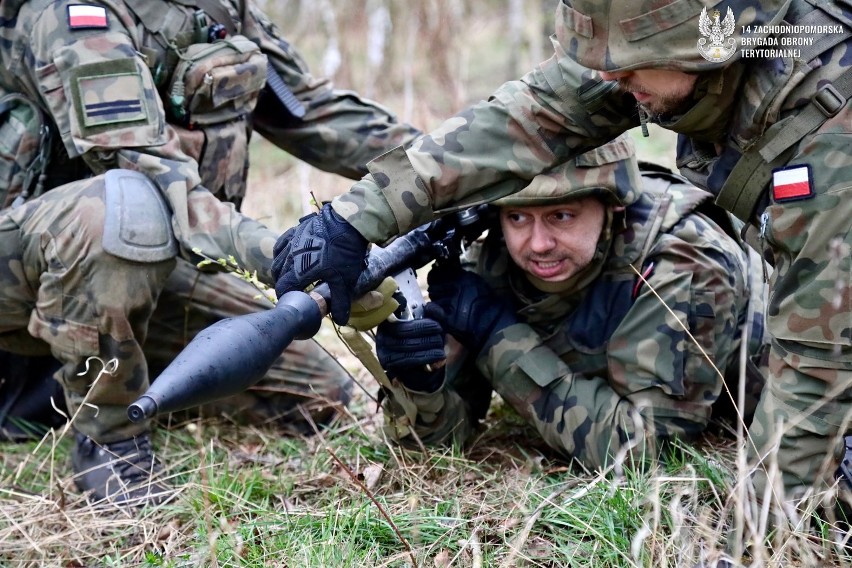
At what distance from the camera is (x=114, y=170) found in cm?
364

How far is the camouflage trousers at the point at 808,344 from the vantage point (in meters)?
2.50

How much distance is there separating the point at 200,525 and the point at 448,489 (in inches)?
34.8

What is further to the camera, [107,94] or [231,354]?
[107,94]

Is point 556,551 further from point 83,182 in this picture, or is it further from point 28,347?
point 28,347

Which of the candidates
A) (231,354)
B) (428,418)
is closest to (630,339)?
(428,418)

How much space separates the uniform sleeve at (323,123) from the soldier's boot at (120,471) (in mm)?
1624

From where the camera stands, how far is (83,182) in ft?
12.2

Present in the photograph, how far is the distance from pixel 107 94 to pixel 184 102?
451mm

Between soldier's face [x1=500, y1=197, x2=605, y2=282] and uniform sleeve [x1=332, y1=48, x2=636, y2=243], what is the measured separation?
12.6 inches

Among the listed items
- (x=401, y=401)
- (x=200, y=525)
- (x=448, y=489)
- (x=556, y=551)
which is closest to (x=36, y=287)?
(x=200, y=525)

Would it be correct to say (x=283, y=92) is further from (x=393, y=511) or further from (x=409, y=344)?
(x=393, y=511)

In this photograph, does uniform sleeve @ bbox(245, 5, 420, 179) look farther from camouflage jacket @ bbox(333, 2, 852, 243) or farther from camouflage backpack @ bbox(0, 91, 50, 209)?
camouflage jacket @ bbox(333, 2, 852, 243)

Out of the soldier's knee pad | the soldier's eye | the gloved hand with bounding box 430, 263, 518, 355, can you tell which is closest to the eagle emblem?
the soldier's eye

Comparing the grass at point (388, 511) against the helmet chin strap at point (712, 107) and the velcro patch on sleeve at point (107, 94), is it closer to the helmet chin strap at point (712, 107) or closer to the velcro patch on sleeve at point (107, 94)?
the helmet chin strap at point (712, 107)
